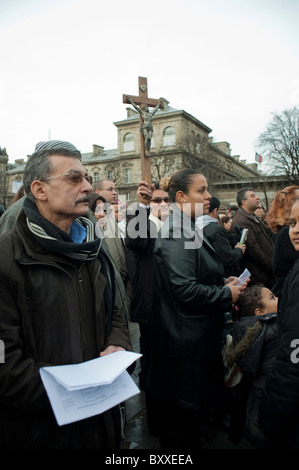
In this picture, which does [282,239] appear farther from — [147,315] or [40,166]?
[40,166]

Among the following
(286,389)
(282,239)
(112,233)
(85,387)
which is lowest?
(286,389)

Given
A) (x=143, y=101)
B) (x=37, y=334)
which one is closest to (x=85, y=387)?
(x=37, y=334)

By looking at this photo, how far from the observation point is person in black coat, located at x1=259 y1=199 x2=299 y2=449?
1.52 metres

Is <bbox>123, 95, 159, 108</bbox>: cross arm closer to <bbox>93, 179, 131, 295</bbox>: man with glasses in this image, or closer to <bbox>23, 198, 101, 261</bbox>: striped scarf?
<bbox>93, 179, 131, 295</bbox>: man with glasses

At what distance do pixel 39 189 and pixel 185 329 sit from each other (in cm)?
132

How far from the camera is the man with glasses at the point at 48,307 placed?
57.6 inches

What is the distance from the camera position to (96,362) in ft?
5.09

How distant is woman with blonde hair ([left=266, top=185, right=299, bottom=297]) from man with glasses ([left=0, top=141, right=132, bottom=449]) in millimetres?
1598

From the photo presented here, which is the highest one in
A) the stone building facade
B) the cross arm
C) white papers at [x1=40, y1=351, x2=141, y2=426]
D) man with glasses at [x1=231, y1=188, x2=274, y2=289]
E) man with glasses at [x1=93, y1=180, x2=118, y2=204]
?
the stone building facade

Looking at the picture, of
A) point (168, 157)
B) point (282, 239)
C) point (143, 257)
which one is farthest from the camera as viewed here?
point (168, 157)

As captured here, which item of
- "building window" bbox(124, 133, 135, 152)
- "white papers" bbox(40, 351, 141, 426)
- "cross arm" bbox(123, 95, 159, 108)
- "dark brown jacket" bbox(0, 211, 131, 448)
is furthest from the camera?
"building window" bbox(124, 133, 135, 152)

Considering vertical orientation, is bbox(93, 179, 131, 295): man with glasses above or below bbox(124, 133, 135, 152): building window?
below

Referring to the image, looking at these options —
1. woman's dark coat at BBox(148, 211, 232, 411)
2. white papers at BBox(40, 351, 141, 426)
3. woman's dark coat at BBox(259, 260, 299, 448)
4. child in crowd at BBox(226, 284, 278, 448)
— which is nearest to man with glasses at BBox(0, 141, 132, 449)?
white papers at BBox(40, 351, 141, 426)

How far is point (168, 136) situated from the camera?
49.1 metres
